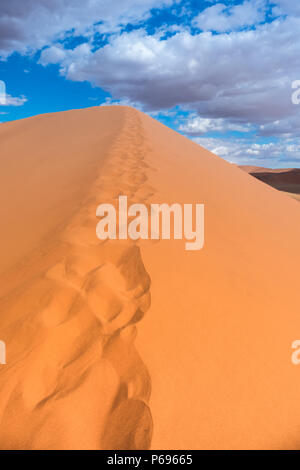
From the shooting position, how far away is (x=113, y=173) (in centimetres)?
499

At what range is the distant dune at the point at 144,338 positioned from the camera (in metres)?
1.40

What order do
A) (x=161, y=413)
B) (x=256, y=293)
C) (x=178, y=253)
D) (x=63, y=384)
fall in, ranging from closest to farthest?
1. (x=161, y=413)
2. (x=63, y=384)
3. (x=256, y=293)
4. (x=178, y=253)

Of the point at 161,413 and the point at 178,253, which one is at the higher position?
the point at 178,253

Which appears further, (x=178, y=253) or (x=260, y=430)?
(x=178, y=253)

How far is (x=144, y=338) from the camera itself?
5.82 feet

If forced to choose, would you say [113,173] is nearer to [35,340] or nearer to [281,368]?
[35,340]

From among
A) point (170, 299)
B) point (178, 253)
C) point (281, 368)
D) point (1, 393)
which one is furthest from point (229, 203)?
point (1, 393)

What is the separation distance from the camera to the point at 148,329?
1.83 metres

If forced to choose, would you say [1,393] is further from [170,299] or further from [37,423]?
[170,299]

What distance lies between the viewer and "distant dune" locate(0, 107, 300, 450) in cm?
140

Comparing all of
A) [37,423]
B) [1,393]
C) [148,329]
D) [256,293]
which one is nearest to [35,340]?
[1,393]

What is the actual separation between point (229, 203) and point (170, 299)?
112 inches
